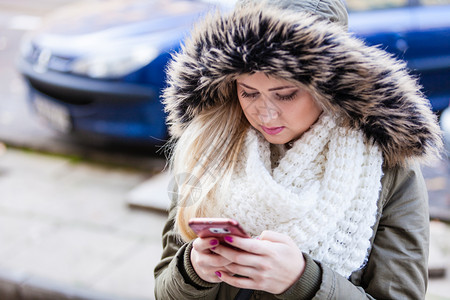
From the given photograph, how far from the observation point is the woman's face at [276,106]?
1.35 m

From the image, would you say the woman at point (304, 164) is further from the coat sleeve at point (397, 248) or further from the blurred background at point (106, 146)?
the blurred background at point (106, 146)

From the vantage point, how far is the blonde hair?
4.92ft

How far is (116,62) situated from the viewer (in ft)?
13.5

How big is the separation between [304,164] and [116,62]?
2974 millimetres

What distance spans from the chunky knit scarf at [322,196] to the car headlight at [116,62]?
2.79 meters

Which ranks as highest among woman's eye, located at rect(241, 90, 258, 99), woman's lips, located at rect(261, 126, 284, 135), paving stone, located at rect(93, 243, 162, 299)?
woman's eye, located at rect(241, 90, 258, 99)

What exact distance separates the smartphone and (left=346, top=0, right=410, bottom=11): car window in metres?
3.55

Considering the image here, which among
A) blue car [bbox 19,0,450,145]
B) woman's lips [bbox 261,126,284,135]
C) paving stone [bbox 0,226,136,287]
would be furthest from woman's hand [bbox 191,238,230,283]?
blue car [bbox 19,0,450,145]

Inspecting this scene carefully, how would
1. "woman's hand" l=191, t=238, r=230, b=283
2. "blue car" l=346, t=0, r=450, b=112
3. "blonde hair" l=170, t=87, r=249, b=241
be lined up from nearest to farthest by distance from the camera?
"woman's hand" l=191, t=238, r=230, b=283
"blonde hair" l=170, t=87, r=249, b=241
"blue car" l=346, t=0, r=450, b=112

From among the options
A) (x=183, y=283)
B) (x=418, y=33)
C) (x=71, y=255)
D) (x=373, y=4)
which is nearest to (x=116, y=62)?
(x=71, y=255)

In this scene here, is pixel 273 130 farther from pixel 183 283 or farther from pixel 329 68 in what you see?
pixel 183 283

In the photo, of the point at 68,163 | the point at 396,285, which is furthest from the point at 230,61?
the point at 68,163

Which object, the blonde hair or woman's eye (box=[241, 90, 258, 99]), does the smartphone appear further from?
woman's eye (box=[241, 90, 258, 99])

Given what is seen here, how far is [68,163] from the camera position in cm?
461
